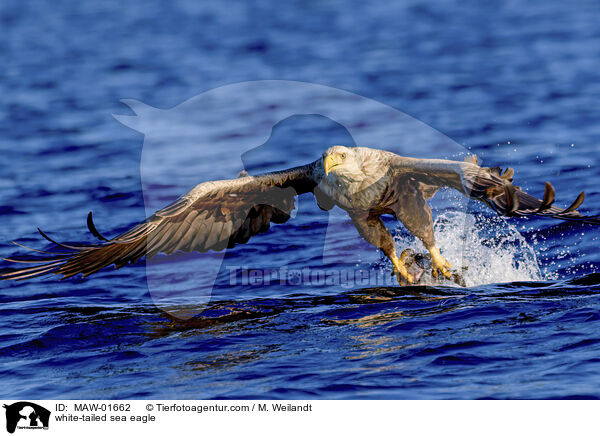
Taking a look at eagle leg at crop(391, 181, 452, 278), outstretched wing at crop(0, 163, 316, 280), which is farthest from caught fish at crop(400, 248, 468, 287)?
outstretched wing at crop(0, 163, 316, 280)

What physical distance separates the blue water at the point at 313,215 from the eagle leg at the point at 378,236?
10.6 inches

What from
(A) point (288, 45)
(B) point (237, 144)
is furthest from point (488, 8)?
(B) point (237, 144)

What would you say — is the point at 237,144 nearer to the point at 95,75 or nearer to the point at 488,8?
the point at 95,75

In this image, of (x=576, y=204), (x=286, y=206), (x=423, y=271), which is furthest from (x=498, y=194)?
(x=286, y=206)

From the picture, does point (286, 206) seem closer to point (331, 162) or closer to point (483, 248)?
point (331, 162)

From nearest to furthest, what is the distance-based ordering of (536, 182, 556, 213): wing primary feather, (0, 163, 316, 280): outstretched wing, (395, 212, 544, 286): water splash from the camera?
(536, 182, 556, 213): wing primary feather
(0, 163, 316, 280): outstretched wing
(395, 212, 544, 286): water splash

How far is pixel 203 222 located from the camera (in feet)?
33.7

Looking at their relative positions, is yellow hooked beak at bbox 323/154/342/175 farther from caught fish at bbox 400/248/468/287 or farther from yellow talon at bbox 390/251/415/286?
caught fish at bbox 400/248/468/287

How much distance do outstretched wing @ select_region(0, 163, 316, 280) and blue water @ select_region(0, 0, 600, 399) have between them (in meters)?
0.71

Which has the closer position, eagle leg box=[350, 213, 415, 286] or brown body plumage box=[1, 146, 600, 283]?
brown body plumage box=[1, 146, 600, 283]

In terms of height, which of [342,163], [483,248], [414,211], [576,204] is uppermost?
[342,163]

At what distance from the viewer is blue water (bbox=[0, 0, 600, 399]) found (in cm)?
778

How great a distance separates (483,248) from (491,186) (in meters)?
3.52

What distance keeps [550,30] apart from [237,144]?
13046mm
